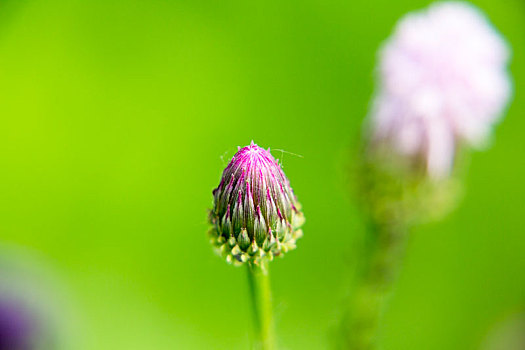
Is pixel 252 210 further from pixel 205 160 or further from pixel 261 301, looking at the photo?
pixel 205 160

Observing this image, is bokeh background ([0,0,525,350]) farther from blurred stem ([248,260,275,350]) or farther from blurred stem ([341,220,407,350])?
blurred stem ([248,260,275,350])

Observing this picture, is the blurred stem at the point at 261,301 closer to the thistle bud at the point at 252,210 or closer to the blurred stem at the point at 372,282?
the thistle bud at the point at 252,210

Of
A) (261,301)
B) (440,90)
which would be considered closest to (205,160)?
(440,90)

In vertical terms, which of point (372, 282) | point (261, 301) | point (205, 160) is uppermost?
point (205, 160)

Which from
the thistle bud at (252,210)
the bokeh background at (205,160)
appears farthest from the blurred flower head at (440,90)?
the bokeh background at (205,160)

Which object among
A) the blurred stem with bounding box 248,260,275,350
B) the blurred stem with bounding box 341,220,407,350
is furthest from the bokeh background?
the blurred stem with bounding box 248,260,275,350

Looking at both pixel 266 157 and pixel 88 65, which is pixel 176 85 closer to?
pixel 88 65
